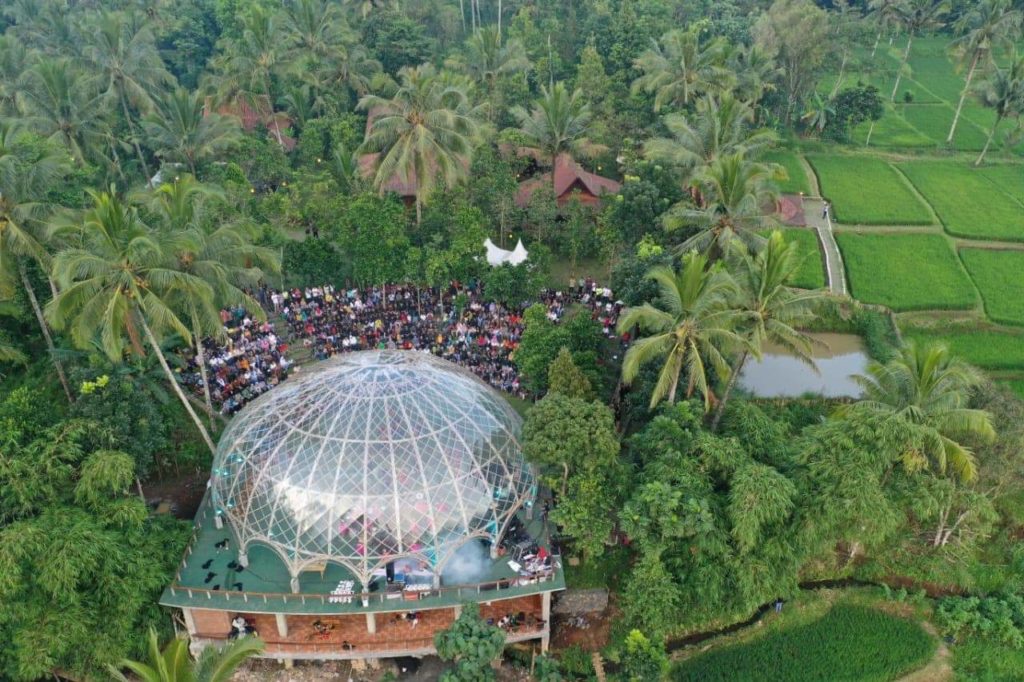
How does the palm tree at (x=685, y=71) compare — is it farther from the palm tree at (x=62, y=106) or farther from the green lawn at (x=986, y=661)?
the green lawn at (x=986, y=661)

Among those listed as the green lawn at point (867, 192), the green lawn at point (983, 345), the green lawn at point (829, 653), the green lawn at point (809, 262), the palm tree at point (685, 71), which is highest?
the palm tree at point (685, 71)

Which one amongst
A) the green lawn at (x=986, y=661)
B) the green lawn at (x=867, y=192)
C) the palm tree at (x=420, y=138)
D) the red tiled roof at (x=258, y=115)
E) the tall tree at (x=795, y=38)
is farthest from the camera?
the tall tree at (x=795, y=38)

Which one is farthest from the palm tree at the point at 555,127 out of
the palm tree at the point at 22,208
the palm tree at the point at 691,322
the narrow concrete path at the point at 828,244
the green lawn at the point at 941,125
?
the green lawn at the point at 941,125

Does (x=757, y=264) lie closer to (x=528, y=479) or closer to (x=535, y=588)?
(x=528, y=479)

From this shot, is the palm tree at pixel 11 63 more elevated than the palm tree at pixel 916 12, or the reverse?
the palm tree at pixel 916 12

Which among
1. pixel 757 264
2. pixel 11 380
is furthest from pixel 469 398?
pixel 11 380

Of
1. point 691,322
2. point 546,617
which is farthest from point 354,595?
point 691,322

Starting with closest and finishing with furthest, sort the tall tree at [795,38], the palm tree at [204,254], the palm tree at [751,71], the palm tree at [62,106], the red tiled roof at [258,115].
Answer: the palm tree at [204,254] → the palm tree at [62,106] → the palm tree at [751,71] → the red tiled roof at [258,115] → the tall tree at [795,38]
